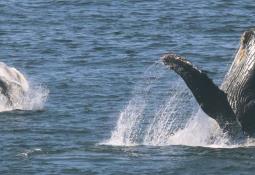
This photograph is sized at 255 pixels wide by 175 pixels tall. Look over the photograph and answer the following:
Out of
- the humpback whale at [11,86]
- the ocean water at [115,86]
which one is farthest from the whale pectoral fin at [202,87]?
the humpback whale at [11,86]

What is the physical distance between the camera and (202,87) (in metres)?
26.9

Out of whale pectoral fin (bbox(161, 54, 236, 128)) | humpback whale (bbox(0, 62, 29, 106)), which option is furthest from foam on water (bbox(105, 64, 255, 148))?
humpback whale (bbox(0, 62, 29, 106))

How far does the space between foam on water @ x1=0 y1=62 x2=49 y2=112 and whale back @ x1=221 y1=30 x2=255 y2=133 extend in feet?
34.9

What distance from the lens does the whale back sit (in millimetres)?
27031

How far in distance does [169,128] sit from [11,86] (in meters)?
7.41

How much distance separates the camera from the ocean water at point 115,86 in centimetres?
2839

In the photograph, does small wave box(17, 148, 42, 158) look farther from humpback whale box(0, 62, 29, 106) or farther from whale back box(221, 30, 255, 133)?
humpback whale box(0, 62, 29, 106)

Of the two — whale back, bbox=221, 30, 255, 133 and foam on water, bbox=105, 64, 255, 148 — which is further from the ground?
whale back, bbox=221, 30, 255, 133

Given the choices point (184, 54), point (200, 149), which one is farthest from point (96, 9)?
point (200, 149)

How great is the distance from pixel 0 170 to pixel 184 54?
19697mm

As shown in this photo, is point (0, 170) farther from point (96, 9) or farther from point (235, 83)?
point (96, 9)

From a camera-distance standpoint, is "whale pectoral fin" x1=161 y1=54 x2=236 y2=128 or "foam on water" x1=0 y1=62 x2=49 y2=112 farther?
"foam on water" x1=0 y1=62 x2=49 y2=112

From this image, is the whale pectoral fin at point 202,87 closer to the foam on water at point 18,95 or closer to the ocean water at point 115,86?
the ocean water at point 115,86

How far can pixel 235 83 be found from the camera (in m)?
27.3
